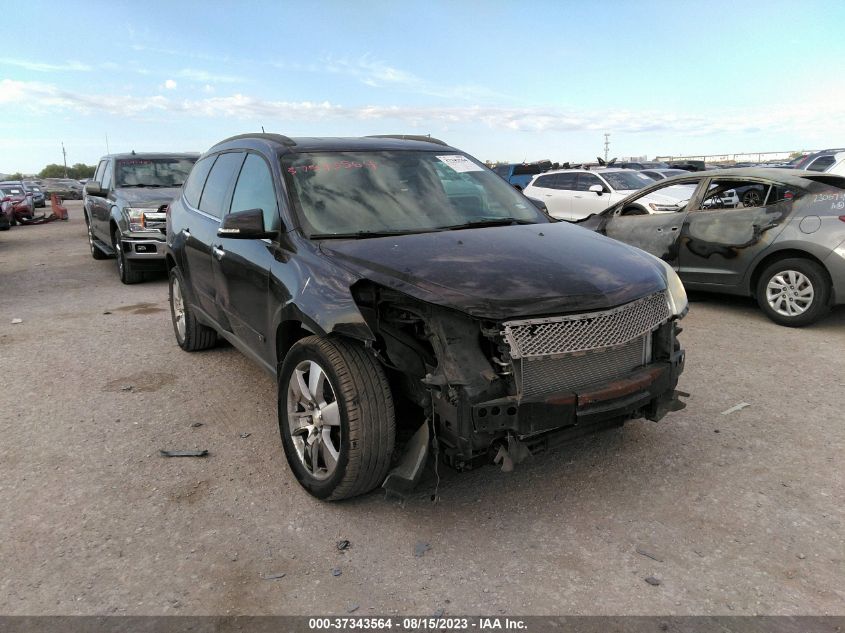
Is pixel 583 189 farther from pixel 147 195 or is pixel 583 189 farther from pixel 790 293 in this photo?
pixel 147 195

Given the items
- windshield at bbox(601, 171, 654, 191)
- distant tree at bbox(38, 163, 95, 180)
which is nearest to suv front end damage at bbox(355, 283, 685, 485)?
windshield at bbox(601, 171, 654, 191)

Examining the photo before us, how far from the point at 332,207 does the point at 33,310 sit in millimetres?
6128

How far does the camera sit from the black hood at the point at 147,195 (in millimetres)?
9328

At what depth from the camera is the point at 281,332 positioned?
3.59 metres

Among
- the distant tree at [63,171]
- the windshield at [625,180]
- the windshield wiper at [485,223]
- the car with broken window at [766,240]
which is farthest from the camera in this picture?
the distant tree at [63,171]

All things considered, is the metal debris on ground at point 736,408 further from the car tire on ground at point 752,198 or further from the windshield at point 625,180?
the windshield at point 625,180

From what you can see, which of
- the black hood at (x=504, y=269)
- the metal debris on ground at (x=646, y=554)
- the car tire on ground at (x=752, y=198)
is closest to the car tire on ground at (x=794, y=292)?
the car tire on ground at (x=752, y=198)

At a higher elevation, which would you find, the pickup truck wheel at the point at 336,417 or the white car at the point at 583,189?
the white car at the point at 583,189

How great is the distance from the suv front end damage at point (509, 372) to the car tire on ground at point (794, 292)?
4214 mm

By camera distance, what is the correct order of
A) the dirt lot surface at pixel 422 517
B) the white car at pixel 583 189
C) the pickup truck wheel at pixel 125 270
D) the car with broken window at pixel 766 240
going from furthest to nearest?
the white car at pixel 583 189, the pickup truck wheel at pixel 125 270, the car with broken window at pixel 766 240, the dirt lot surface at pixel 422 517

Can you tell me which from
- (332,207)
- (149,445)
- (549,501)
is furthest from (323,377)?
(149,445)

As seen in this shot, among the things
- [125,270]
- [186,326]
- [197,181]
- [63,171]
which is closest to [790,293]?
[197,181]

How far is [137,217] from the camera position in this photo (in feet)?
30.3

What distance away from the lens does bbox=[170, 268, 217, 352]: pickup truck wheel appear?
567cm
